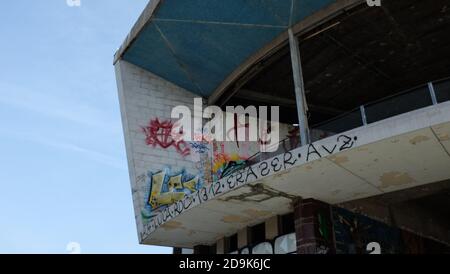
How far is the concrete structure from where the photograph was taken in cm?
1198

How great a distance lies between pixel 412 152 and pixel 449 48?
8.79m

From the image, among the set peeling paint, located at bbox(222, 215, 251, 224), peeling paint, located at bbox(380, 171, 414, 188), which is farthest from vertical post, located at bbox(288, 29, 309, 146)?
peeling paint, located at bbox(222, 215, 251, 224)

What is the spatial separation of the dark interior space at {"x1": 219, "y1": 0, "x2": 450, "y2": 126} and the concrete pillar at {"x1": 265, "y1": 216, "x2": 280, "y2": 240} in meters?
5.91

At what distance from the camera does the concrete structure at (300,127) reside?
39.3 ft

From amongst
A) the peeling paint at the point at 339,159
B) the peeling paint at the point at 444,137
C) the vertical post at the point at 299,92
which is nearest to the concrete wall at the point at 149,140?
the vertical post at the point at 299,92

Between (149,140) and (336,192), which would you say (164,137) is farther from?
(336,192)

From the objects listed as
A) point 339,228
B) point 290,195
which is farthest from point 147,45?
point 339,228

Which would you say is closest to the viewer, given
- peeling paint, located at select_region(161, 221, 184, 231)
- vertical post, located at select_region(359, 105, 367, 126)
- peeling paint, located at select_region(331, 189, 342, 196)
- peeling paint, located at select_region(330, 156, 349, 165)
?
peeling paint, located at select_region(330, 156, 349, 165)

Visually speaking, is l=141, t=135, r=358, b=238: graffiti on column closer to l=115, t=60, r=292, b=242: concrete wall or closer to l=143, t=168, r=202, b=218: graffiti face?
l=143, t=168, r=202, b=218: graffiti face

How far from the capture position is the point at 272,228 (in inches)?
626

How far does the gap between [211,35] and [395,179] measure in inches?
329

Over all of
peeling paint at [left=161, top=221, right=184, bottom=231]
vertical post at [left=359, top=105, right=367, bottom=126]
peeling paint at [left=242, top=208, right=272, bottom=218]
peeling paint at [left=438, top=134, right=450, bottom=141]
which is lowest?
peeling paint at [left=161, top=221, right=184, bottom=231]
